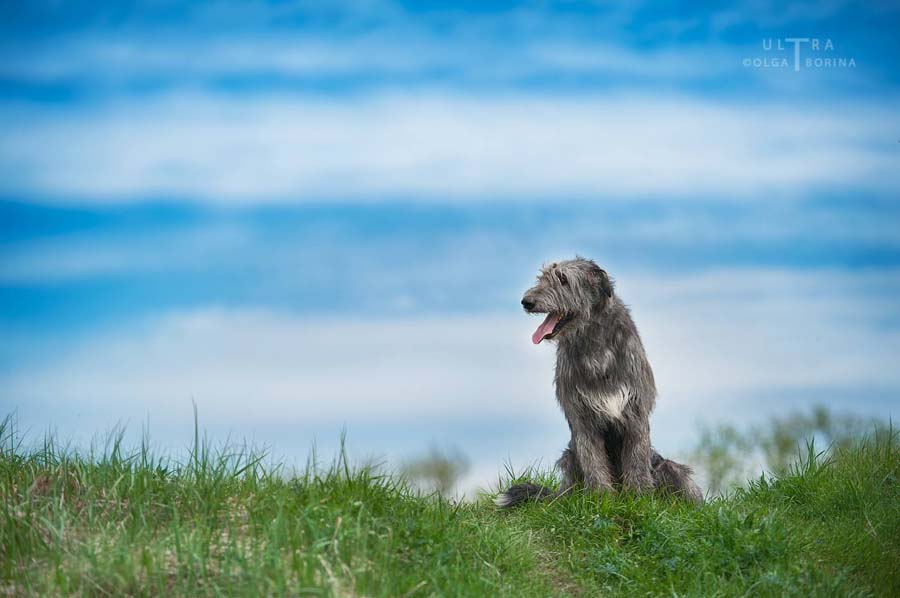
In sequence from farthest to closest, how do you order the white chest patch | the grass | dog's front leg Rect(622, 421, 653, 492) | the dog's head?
dog's front leg Rect(622, 421, 653, 492) → the white chest patch → the dog's head → the grass

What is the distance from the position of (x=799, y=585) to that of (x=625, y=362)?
2685 mm

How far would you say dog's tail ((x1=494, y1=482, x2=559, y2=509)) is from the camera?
977cm

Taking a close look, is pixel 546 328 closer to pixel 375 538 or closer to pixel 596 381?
pixel 596 381

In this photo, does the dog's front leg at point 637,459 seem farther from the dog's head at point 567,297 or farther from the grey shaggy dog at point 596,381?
the dog's head at point 567,297

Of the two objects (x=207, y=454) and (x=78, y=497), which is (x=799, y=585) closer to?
(x=207, y=454)

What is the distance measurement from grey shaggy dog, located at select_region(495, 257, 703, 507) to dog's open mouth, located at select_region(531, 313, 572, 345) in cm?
1

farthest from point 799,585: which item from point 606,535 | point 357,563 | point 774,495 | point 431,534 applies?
point 357,563

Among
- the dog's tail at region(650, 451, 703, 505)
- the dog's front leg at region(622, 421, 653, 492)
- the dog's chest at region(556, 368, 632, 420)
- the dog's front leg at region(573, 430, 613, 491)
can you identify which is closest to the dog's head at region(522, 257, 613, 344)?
the dog's chest at region(556, 368, 632, 420)

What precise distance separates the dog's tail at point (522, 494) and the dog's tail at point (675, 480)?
3.67 ft

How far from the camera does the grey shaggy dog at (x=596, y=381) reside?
31.4 ft

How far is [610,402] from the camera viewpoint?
377 inches

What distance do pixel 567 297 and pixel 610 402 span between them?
46.0 inches

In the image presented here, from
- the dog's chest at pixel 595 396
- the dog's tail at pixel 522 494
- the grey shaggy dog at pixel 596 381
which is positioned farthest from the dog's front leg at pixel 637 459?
the dog's tail at pixel 522 494

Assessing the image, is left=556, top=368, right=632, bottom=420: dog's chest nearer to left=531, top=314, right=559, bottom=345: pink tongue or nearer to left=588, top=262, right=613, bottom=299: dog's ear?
left=531, top=314, right=559, bottom=345: pink tongue
